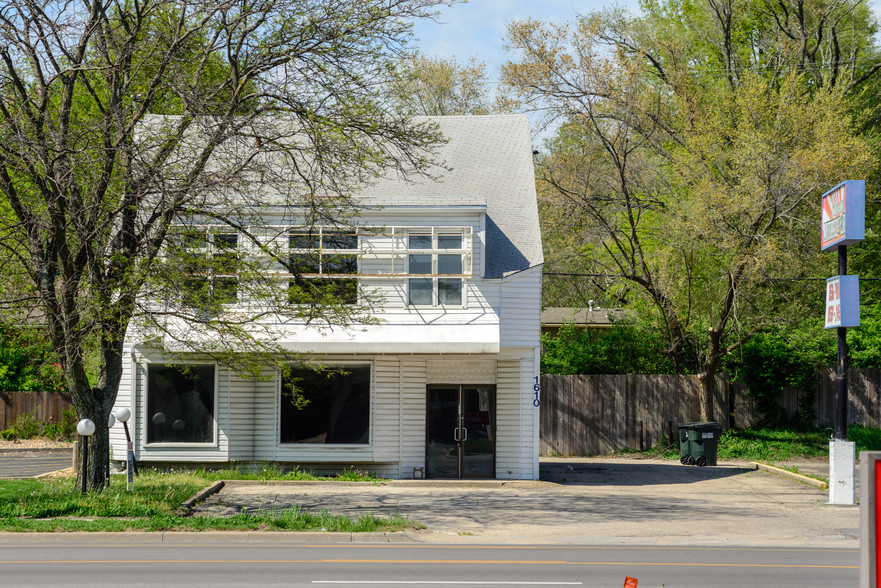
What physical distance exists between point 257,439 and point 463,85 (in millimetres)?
25428

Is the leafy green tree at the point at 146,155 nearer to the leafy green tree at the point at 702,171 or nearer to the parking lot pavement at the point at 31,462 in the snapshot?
the parking lot pavement at the point at 31,462

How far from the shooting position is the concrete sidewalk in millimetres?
14234

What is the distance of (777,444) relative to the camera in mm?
26578

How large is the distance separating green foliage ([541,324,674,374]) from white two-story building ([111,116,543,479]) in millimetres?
7152

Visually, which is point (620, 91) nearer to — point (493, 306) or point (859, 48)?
point (493, 306)

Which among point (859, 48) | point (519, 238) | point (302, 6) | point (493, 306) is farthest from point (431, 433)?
point (859, 48)

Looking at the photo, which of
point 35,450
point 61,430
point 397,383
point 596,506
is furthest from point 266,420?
point 61,430

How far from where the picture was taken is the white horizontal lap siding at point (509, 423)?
68.9 ft

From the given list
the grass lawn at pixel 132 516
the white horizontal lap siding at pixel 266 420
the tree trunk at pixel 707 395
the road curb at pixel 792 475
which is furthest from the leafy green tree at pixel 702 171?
the grass lawn at pixel 132 516

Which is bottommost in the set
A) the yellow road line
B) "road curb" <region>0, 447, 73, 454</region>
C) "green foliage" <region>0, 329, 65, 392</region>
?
"road curb" <region>0, 447, 73, 454</region>

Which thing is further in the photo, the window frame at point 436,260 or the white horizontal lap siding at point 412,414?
the white horizontal lap siding at point 412,414

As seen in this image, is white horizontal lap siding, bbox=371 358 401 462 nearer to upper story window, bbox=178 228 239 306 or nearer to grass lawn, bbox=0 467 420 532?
grass lawn, bbox=0 467 420 532

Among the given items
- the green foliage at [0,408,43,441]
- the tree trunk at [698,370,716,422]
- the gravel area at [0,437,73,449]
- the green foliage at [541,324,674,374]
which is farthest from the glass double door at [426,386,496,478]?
the green foliage at [0,408,43,441]

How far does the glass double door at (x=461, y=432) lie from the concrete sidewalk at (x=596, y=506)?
942mm
